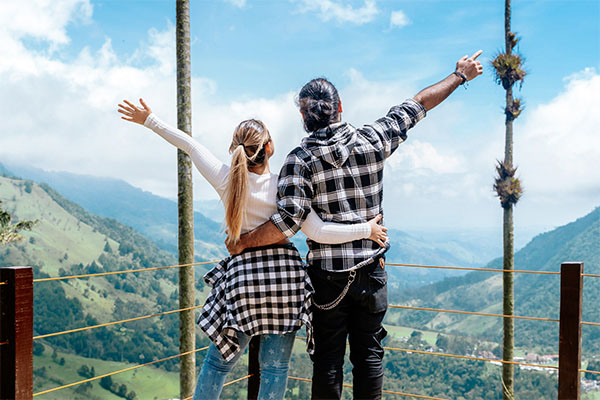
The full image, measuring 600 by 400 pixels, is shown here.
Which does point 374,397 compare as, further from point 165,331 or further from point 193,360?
point 165,331

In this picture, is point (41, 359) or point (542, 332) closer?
point (41, 359)

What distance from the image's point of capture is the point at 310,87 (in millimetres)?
1802

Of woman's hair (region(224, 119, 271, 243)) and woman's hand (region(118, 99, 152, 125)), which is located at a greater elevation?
woman's hand (region(118, 99, 152, 125))

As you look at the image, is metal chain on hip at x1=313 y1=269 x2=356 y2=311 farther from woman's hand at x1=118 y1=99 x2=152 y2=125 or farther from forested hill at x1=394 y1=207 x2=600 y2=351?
forested hill at x1=394 y1=207 x2=600 y2=351

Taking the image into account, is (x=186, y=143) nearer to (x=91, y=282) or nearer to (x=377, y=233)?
(x=377, y=233)

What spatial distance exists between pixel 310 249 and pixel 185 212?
253 cm

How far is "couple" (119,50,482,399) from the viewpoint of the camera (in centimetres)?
172

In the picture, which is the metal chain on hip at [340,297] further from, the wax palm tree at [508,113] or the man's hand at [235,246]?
the wax palm tree at [508,113]

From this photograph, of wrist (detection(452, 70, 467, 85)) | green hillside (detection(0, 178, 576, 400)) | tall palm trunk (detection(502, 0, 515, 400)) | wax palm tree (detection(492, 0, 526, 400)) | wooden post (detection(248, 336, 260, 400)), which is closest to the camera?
wrist (detection(452, 70, 467, 85))

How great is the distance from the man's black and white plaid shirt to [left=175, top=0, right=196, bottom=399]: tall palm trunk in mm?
2532

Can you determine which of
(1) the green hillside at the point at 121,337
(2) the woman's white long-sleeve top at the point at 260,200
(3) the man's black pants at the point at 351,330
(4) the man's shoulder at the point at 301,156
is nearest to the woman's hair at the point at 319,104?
(4) the man's shoulder at the point at 301,156

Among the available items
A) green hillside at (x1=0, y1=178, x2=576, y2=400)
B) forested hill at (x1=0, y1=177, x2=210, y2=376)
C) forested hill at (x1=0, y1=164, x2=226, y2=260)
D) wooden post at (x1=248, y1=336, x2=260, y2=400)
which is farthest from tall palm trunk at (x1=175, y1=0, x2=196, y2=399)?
forested hill at (x1=0, y1=164, x2=226, y2=260)

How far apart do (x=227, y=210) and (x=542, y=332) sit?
6765 centimetres

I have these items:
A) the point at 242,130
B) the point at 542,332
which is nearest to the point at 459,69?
the point at 242,130
